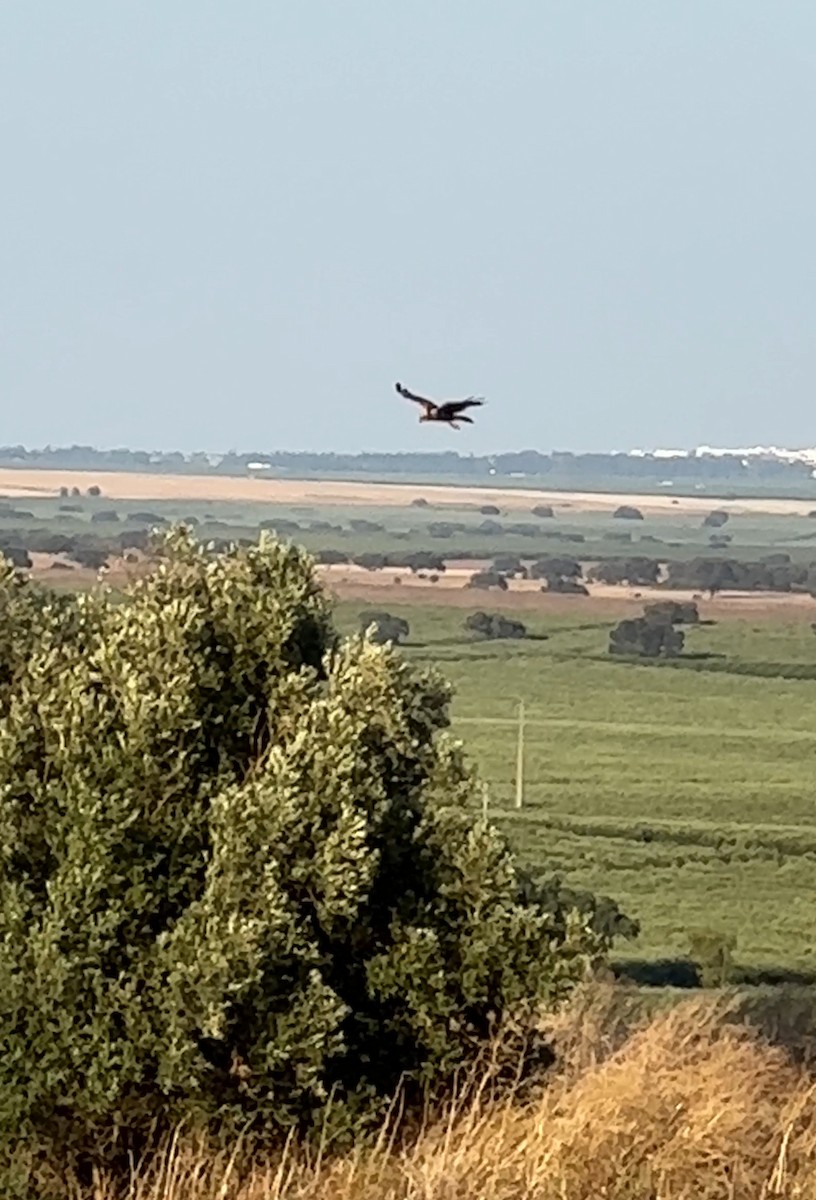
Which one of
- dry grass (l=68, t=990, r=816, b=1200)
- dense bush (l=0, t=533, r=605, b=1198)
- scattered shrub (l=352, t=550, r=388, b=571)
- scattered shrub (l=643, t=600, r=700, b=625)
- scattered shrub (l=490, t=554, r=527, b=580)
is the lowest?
scattered shrub (l=643, t=600, r=700, b=625)

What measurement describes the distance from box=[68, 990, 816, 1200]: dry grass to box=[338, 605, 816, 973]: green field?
2386 centimetres

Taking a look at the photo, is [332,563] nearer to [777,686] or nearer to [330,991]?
[777,686]

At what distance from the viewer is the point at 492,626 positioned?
99.5 meters

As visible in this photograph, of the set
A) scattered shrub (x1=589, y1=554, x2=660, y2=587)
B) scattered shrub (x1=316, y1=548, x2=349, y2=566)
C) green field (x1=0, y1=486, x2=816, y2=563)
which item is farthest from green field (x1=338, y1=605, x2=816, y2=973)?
green field (x1=0, y1=486, x2=816, y2=563)

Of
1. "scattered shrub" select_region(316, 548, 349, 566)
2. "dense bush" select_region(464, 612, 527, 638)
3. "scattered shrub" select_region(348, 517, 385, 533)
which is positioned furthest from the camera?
"scattered shrub" select_region(348, 517, 385, 533)

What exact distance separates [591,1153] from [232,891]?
2182 mm

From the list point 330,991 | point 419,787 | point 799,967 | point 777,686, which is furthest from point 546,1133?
point 777,686

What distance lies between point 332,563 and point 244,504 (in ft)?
217

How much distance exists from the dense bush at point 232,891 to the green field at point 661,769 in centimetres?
2375

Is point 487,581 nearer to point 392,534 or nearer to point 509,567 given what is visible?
point 509,567

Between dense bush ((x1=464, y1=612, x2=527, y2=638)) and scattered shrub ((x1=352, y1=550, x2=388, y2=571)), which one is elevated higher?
scattered shrub ((x1=352, y1=550, x2=388, y2=571))

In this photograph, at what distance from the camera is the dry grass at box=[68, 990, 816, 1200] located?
1082 cm

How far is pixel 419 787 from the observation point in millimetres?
13625

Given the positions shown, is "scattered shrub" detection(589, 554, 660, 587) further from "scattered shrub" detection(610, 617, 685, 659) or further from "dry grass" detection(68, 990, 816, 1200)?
"dry grass" detection(68, 990, 816, 1200)
